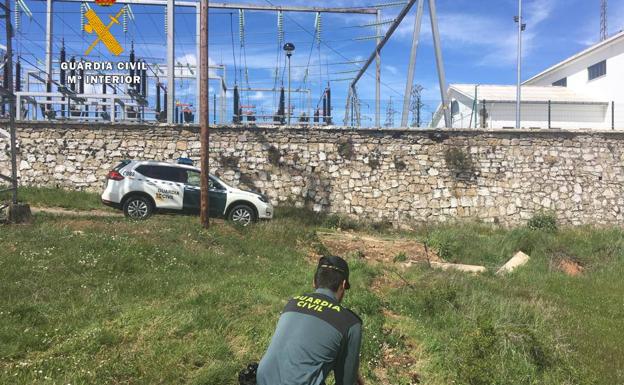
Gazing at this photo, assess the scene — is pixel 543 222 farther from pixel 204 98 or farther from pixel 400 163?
pixel 204 98

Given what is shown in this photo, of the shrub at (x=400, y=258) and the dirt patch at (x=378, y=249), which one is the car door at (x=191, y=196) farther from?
the shrub at (x=400, y=258)

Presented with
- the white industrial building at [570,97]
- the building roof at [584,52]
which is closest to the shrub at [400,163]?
the white industrial building at [570,97]

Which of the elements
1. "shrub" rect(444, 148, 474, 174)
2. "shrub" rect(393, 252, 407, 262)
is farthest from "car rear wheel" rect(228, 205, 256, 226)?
"shrub" rect(444, 148, 474, 174)

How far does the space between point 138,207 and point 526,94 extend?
29.2 m

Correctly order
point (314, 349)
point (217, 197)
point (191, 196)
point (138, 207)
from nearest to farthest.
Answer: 1. point (314, 349)
2. point (138, 207)
3. point (191, 196)
4. point (217, 197)

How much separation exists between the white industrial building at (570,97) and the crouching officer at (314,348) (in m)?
26.9

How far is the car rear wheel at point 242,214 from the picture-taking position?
14633mm

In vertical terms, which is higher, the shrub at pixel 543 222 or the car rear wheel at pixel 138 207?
the car rear wheel at pixel 138 207

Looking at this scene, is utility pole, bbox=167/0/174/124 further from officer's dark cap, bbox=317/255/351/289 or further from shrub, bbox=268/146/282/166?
officer's dark cap, bbox=317/255/351/289

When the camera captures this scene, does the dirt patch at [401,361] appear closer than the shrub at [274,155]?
Yes

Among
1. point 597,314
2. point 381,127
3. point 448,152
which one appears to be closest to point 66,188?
point 381,127

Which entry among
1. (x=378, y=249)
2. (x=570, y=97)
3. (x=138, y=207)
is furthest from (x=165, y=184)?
(x=570, y=97)

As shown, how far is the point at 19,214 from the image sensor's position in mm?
11195

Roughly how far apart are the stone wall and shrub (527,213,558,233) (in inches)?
12.9
